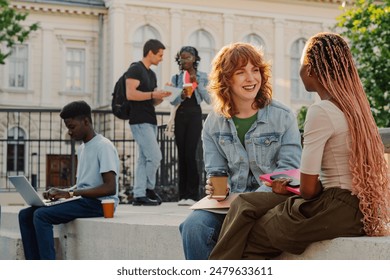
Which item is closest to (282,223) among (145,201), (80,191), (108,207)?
(80,191)

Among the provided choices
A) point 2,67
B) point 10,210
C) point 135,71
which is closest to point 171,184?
point 135,71

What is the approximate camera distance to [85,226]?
5.86 m

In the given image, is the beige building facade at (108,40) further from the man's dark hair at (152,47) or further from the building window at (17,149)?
the man's dark hair at (152,47)

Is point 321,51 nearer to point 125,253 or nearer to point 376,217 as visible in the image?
point 376,217

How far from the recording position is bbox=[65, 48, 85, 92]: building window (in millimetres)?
35656

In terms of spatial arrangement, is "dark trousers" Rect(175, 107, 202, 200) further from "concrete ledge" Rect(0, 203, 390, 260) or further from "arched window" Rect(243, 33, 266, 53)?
"arched window" Rect(243, 33, 266, 53)

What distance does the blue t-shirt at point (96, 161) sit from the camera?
225 inches

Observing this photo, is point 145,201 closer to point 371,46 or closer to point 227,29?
point 371,46

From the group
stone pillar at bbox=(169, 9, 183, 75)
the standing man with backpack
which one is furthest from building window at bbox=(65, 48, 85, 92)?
the standing man with backpack

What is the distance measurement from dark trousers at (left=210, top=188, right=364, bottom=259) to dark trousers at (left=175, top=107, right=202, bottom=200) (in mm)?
4749

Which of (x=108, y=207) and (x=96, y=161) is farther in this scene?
(x=108, y=207)

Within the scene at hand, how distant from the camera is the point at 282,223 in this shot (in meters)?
3.35

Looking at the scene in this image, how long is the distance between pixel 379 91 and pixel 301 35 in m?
15.5

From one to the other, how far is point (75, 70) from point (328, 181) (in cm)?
3309
